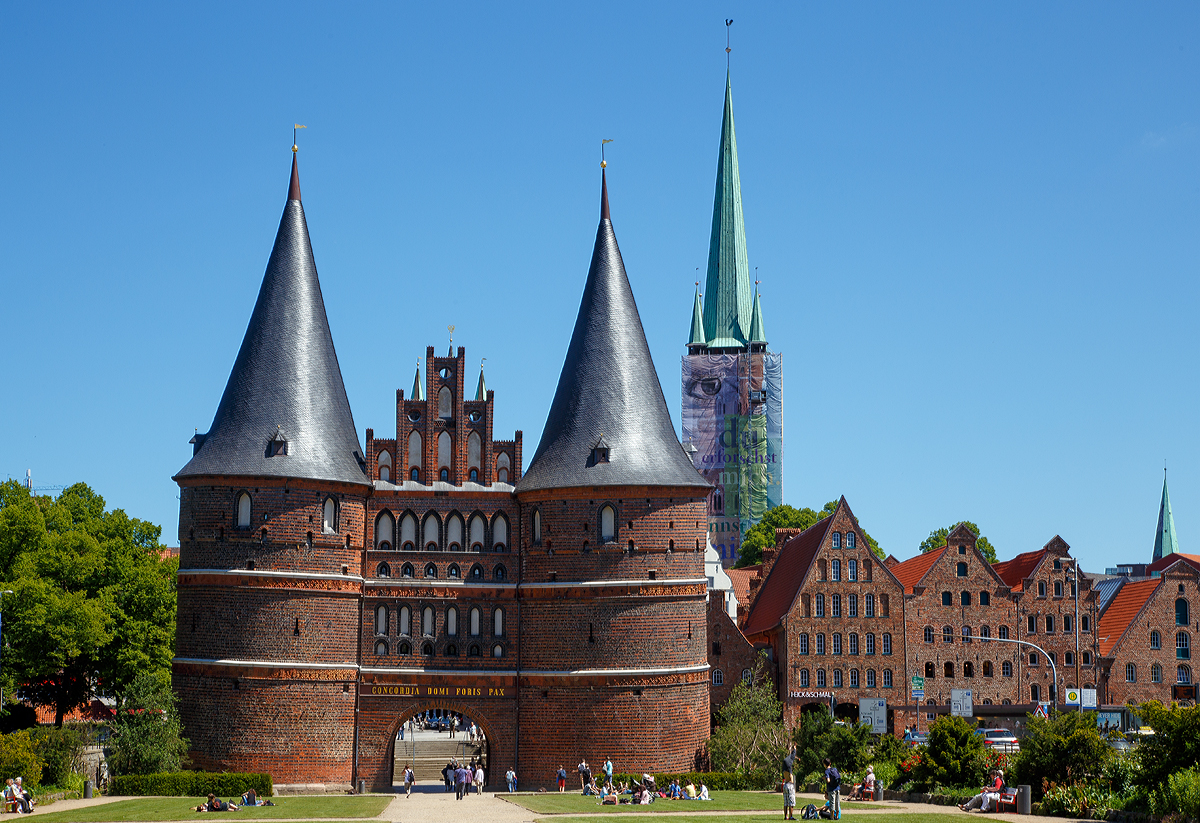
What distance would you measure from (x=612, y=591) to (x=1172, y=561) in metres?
48.9

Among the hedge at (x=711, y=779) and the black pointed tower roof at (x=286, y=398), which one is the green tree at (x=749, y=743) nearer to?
the hedge at (x=711, y=779)

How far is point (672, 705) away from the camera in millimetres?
51062

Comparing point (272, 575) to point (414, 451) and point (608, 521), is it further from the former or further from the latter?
point (608, 521)


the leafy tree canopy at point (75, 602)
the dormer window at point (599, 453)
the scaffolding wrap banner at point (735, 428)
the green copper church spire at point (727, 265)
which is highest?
the green copper church spire at point (727, 265)

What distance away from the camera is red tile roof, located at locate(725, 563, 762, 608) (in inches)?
3189

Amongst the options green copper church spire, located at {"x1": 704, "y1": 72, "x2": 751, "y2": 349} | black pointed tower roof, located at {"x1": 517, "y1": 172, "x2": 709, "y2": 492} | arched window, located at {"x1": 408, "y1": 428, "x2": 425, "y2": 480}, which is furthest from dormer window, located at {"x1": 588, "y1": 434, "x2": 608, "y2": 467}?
green copper church spire, located at {"x1": 704, "y1": 72, "x2": 751, "y2": 349}

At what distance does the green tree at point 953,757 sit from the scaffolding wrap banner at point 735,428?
98826mm

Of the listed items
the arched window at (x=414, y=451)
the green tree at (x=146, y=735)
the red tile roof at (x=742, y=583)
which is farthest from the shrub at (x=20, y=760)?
the red tile roof at (x=742, y=583)

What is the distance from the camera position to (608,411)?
52625 mm

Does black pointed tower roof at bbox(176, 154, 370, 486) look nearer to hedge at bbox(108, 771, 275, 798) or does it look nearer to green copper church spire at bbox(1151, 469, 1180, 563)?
hedge at bbox(108, 771, 275, 798)

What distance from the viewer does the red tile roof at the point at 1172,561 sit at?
7935 cm

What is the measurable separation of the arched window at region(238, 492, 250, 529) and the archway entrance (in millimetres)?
8812

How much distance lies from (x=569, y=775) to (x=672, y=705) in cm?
429

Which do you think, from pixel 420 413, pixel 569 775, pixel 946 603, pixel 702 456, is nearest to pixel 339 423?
pixel 420 413
